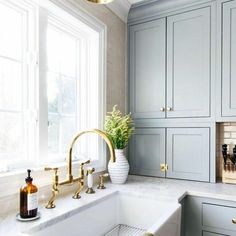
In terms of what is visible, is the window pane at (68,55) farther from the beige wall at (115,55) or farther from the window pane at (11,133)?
the window pane at (11,133)

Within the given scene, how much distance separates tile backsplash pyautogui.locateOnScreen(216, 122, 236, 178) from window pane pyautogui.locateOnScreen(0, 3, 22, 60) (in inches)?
65.9

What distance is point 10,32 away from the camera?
1.40m

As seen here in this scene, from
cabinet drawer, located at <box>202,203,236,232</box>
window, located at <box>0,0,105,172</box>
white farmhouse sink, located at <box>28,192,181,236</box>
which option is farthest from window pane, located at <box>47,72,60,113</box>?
cabinet drawer, located at <box>202,203,236,232</box>

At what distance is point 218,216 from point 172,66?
1.22 metres

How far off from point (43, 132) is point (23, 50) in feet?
1.71

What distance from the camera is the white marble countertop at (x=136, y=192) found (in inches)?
41.4

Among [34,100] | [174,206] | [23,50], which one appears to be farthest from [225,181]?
[23,50]

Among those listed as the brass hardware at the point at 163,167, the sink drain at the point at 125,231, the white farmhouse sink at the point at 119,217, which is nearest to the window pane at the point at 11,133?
the white farmhouse sink at the point at 119,217

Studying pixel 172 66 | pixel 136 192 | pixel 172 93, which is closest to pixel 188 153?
pixel 172 93

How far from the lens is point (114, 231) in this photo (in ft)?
4.91

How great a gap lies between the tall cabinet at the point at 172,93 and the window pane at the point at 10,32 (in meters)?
1.11

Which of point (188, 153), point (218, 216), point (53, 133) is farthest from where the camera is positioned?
point (188, 153)

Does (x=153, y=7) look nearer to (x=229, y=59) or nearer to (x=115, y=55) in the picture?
(x=115, y=55)

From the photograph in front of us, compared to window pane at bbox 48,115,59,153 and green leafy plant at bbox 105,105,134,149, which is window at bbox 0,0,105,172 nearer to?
window pane at bbox 48,115,59,153
